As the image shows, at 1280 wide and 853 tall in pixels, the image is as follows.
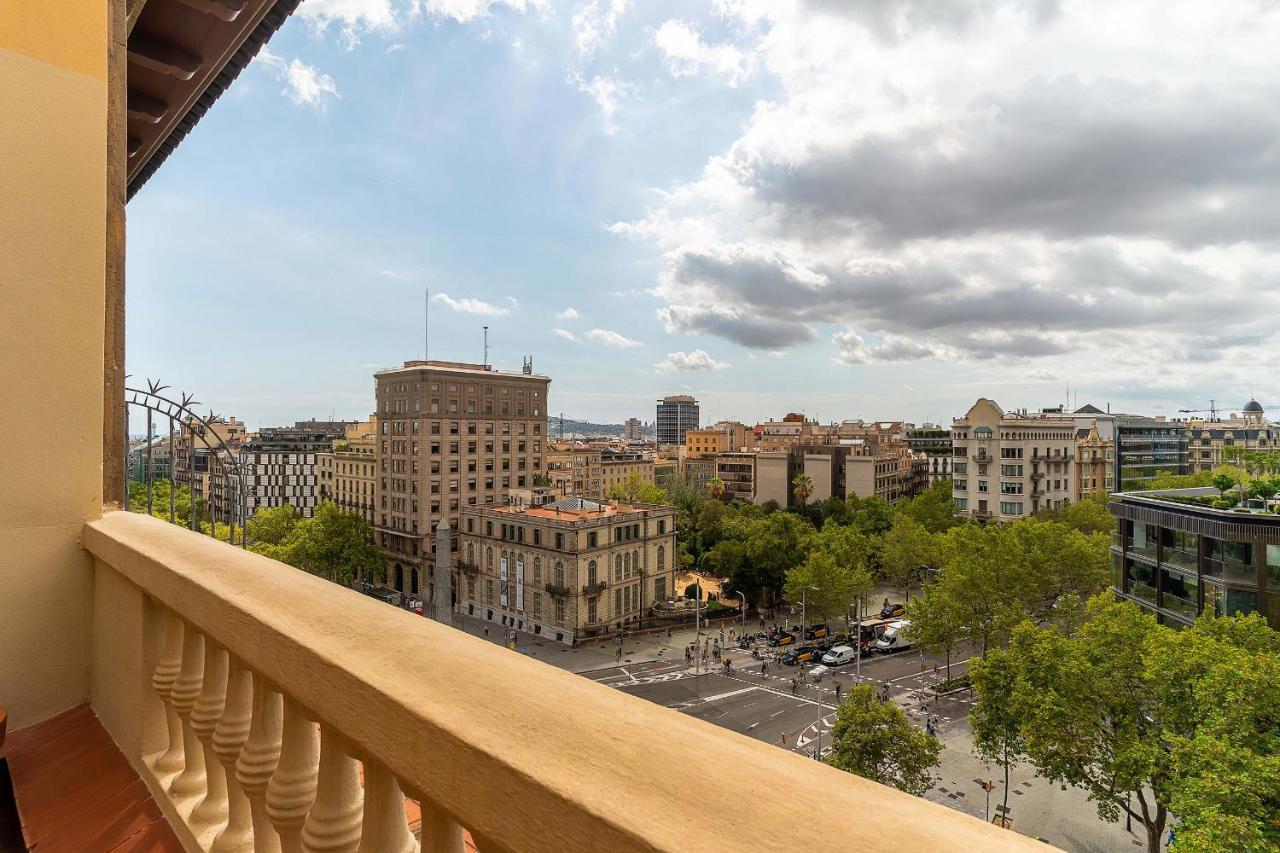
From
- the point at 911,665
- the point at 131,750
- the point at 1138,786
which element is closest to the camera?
the point at 131,750

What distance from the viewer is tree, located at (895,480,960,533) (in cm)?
4634

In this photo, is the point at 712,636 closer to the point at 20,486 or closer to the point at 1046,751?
the point at 1046,751

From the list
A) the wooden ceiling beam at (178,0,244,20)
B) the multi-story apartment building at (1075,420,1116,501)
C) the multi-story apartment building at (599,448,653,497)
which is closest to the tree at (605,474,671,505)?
the multi-story apartment building at (599,448,653,497)

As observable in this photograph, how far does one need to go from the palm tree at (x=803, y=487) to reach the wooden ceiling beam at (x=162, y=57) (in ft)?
193

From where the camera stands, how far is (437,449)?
42.0m

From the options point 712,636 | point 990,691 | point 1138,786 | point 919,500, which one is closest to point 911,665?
point 712,636

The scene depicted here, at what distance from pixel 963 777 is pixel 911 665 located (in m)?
10.8

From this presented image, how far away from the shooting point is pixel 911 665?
30.4m

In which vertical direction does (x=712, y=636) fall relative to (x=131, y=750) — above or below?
below

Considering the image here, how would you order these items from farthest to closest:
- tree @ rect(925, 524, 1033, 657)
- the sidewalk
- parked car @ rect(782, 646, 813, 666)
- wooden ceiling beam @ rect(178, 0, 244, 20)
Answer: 1. the sidewalk
2. parked car @ rect(782, 646, 813, 666)
3. tree @ rect(925, 524, 1033, 657)
4. wooden ceiling beam @ rect(178, 0, 244, 20)

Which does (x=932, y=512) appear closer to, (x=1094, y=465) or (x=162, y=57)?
(x=1094, y=465)

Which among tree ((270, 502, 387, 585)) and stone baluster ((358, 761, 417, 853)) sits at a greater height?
stone baluster ((358, 761, 417, 853))

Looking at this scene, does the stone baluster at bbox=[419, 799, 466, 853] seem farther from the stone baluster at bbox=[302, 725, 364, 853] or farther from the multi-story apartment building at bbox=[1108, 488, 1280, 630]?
the multi-story apartment building at bbox=[1108, 488, 1280, 630]

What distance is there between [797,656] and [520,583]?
45.4 ft
